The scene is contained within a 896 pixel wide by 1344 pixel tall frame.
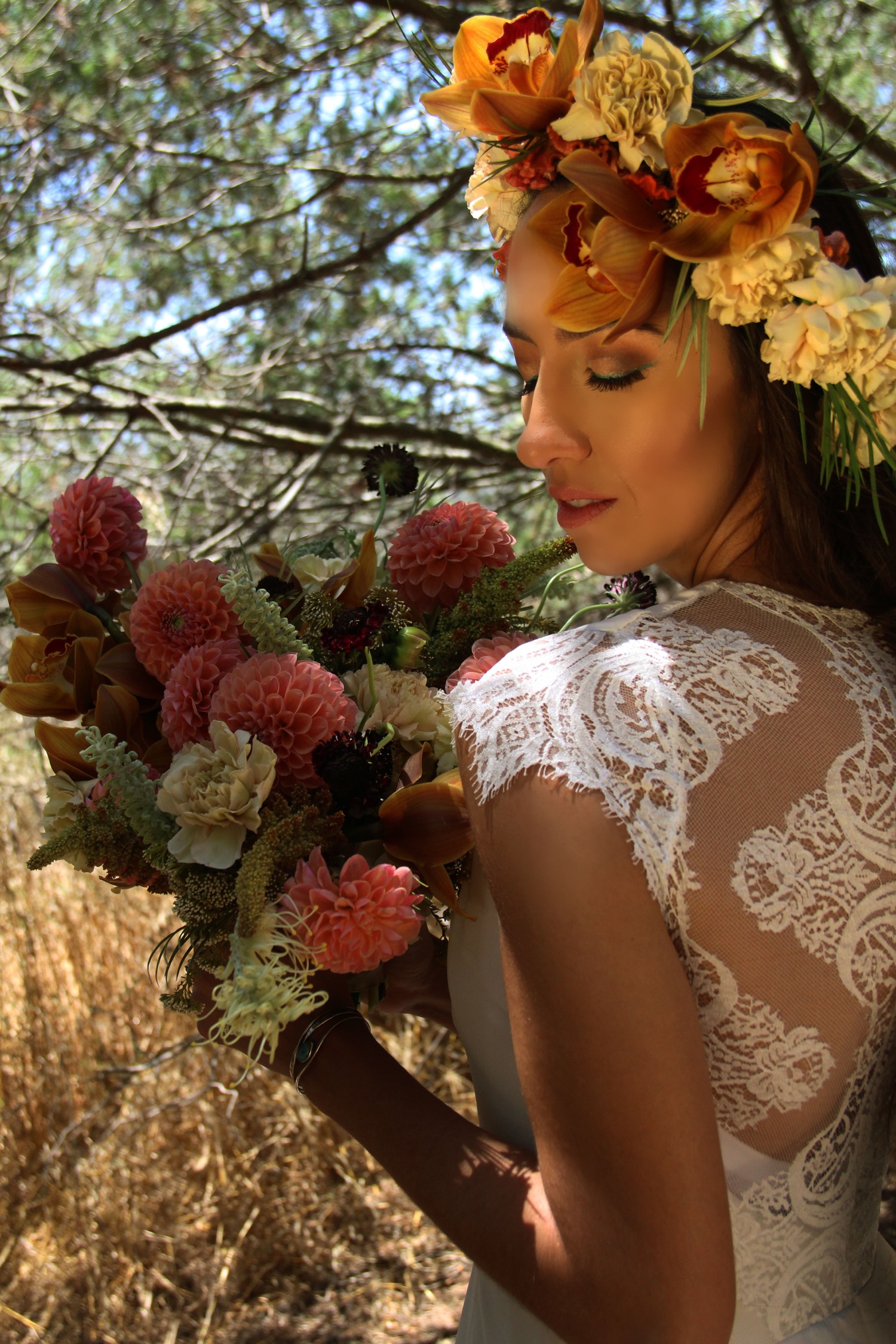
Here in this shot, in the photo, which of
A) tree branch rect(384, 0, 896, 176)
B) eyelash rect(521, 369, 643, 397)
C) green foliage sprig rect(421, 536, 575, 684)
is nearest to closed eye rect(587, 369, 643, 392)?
eyelash rect(521, 369, 643, 397)

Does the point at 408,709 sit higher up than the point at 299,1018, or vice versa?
the point at 408,709

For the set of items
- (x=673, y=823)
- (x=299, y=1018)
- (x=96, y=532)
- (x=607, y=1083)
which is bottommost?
(x=607, y=1083)

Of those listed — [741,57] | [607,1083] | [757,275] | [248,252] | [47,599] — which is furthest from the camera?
[248,252]

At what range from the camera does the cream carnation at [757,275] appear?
105 centimetres

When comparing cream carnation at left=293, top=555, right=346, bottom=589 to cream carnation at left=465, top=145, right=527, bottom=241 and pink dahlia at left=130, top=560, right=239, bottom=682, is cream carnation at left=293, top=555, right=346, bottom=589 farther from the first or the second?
cream carnation at left=465, top=145, right=527, bottom=241

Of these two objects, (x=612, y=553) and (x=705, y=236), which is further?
(x=612, y=553)

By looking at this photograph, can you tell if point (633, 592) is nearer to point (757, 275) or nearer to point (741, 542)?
point (741, 542)

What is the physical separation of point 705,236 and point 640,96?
0.15 meters

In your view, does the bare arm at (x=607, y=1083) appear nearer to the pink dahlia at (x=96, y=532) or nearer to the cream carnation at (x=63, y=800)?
the cream carnation at (x=63, y=800)

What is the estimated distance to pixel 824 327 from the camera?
1.07 metres

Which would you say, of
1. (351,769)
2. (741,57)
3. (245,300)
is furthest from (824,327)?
(245,300)

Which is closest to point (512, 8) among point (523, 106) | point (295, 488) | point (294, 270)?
point (294, 270)

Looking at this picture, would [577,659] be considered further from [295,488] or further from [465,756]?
[295,488]

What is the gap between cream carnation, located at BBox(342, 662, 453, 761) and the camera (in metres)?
1.35
